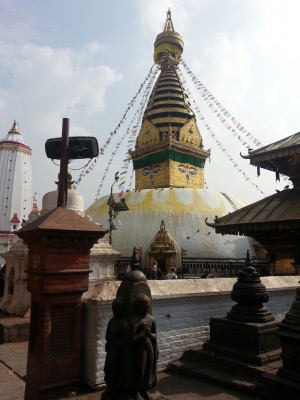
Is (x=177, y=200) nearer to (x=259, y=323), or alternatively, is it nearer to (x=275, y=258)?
(x=275, y=258)

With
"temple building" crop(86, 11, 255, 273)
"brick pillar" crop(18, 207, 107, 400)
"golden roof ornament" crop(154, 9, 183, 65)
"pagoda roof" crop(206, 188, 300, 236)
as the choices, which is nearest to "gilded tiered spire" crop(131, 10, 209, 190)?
"temple building" crop(86, 11, 255, 273)

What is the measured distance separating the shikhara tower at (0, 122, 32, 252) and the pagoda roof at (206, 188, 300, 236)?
2346 cm

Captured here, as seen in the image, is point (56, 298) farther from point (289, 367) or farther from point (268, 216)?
point (268, 216)

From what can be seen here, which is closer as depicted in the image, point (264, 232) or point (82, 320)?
point (82, 320)

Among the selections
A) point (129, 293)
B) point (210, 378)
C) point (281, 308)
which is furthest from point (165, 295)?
point (281, 308)

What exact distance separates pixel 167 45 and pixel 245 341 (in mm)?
32051

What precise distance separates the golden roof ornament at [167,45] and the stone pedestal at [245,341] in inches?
1220

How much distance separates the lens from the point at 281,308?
21.1 ft

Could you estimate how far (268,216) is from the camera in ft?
29.4

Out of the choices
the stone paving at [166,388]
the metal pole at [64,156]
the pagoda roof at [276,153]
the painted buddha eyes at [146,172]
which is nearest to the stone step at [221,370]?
the stone paving at [166,388]

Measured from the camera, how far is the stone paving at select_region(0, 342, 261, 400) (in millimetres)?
3686

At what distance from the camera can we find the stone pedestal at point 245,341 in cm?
434

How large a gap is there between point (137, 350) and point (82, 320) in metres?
1.35

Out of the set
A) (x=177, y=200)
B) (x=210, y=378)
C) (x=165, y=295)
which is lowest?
(x=210, y=378)
